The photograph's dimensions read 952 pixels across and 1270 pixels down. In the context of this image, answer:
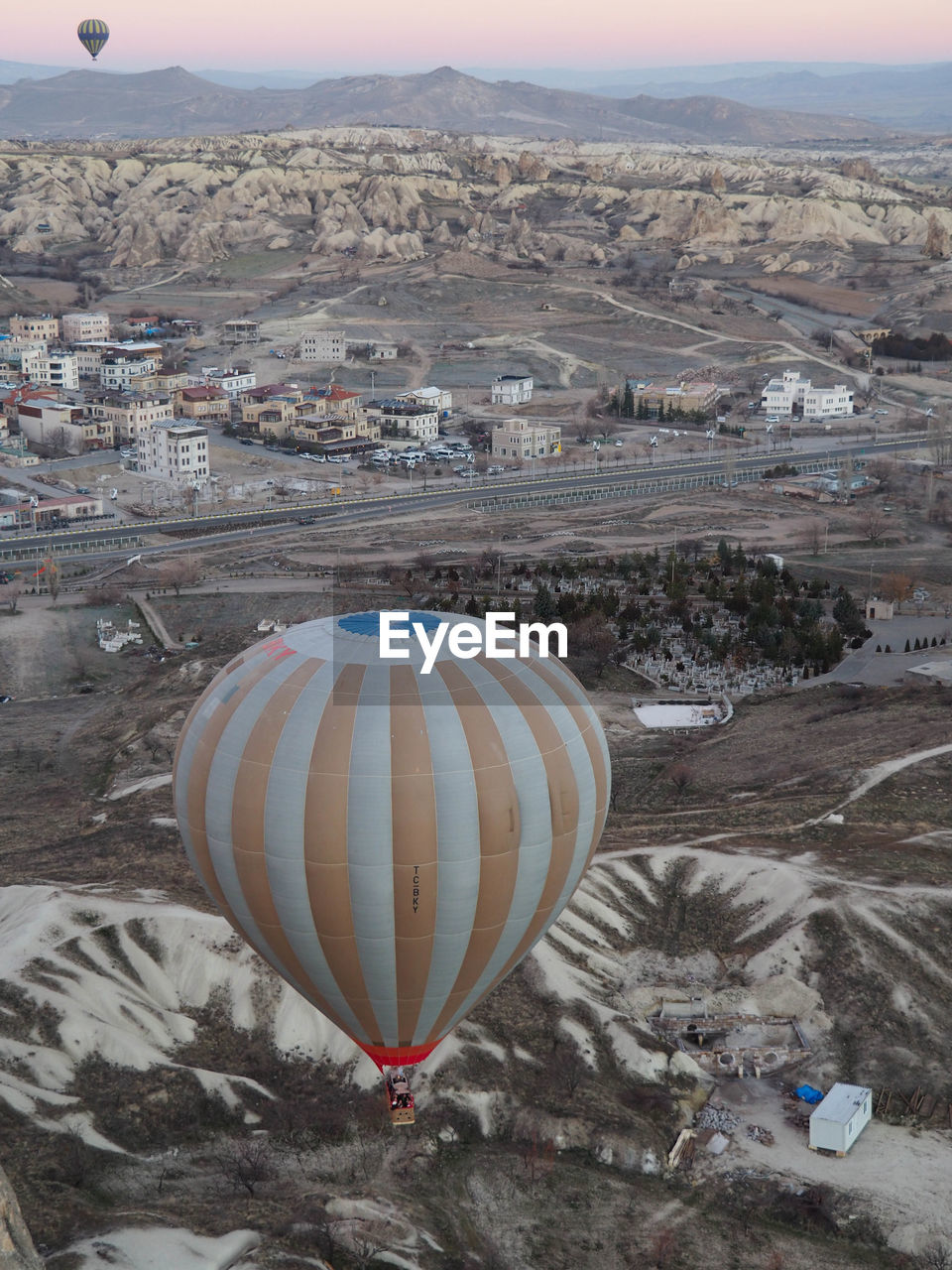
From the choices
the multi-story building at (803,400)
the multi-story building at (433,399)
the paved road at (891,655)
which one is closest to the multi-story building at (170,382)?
the multi-story building at (433,399)

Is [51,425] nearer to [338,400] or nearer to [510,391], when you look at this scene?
[338,400]

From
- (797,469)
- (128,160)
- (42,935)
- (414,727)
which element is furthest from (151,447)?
(128,160)

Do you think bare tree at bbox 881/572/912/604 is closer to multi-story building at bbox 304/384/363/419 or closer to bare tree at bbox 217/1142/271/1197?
bare tree at bbox 217/1142/271/1197

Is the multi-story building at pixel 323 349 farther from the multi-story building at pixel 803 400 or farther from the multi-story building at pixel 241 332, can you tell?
the multi-story building at pixel 803 400

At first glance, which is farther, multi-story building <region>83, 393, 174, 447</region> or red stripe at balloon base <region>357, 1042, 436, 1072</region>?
multi-story building <region>83, 393, 174, 447</region>

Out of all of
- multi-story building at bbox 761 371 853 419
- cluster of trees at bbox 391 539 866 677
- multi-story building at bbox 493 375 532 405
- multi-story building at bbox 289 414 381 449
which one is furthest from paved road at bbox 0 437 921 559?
multi-story building at bbox 493 375 532 405

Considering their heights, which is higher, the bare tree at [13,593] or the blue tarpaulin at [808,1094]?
the blue tarpaulin at [808,1094]

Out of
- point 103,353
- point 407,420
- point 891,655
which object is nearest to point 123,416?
point 407,420
